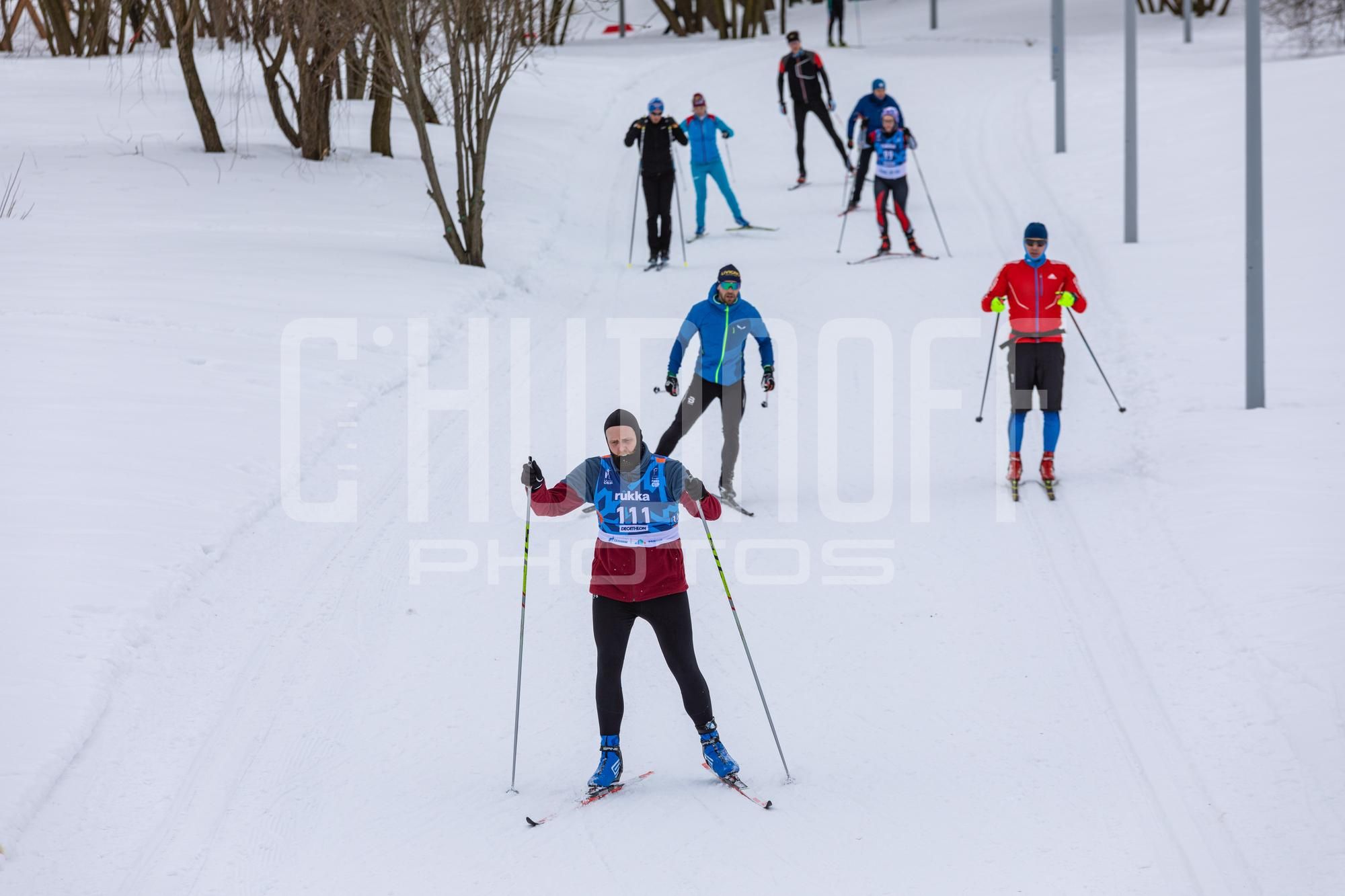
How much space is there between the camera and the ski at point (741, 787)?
6.12 meters

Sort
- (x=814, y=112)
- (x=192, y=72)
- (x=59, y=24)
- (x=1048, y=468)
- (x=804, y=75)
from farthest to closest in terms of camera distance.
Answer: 1. (x=59, y=24)
2. (x=804, y=75)
3. (x=814, y=112)
4. (x=192, y=72)
5. (x=1048, y=468)

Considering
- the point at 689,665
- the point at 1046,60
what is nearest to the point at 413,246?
the point at 689,665

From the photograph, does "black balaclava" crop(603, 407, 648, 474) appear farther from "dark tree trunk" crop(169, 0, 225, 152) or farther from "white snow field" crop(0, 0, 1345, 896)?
"dark tree trunk" crop(169, 0, 225, 152)

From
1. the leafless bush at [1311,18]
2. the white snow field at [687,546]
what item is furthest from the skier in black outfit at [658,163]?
the leafless bush at [1311,18]

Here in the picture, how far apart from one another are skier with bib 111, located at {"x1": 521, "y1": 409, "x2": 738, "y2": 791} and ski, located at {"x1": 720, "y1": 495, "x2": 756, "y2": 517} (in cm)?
344

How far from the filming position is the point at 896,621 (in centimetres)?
799

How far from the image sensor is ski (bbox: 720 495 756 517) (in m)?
9.74

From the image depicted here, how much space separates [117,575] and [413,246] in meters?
8.99

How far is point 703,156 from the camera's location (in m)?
17.0

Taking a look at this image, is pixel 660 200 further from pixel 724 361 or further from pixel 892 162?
pixel 724 361

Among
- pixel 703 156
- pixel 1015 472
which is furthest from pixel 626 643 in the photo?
pixel 703 156

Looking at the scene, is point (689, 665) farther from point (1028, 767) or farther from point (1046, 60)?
point (1046, 60)

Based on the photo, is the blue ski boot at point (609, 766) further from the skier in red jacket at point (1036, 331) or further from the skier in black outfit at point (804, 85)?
the skier in black outfit at point (804, 85)

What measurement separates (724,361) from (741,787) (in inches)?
159
